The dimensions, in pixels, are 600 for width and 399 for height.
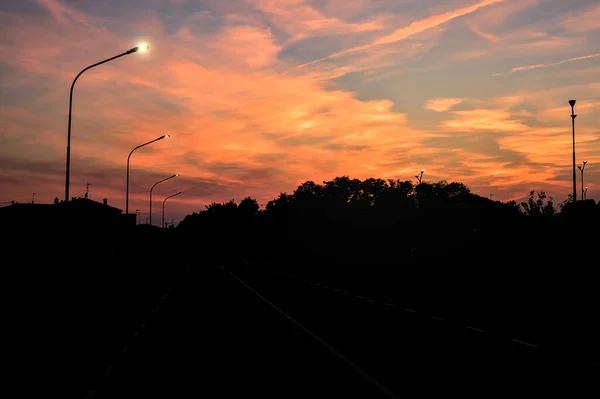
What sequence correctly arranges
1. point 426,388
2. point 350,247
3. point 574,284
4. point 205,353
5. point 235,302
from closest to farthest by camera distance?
point 426,388 < point 205,353 < point 235,302 < point 574,284 < point 350,247

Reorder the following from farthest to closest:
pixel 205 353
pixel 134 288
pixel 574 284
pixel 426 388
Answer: pixel 134 288 → pixel 574 284 → pixel 205 353 → pixel 426 388

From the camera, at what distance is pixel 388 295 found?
31547mm

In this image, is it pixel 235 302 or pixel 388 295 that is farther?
pixel 388 295

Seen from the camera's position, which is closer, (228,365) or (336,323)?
(228,365)

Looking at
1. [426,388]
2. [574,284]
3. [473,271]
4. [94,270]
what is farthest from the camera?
[473,271]

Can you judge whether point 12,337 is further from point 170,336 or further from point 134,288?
point 134,288

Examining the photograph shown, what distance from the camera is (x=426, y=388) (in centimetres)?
955

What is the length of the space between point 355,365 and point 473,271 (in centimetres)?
3202

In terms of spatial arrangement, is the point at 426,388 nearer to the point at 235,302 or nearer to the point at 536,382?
the point at 536,382

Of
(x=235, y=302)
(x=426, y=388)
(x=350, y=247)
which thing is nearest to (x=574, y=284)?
(x=235, y=302)

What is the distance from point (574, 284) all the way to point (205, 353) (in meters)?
24.1

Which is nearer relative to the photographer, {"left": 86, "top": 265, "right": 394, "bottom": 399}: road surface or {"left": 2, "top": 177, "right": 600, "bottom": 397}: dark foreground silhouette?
{"left": 86, "top": 265, "right": 394, "bottom": 399}: road surface

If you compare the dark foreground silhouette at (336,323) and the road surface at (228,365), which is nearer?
the road surface at (228,365)

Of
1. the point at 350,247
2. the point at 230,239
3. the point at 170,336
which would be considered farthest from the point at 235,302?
the point at 230,239
